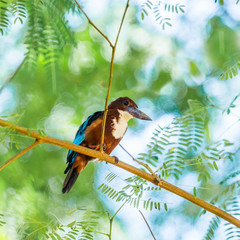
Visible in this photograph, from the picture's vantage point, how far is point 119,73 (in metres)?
4.95

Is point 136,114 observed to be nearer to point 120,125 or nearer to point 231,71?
point 120,125

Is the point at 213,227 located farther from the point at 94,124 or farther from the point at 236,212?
the point at 94,124

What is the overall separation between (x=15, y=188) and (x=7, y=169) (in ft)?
0.90

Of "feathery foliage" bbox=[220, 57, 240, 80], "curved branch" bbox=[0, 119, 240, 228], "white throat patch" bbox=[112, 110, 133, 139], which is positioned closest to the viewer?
"curved branch" bbox=[0, 119, 240, 228]

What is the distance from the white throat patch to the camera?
3471mm

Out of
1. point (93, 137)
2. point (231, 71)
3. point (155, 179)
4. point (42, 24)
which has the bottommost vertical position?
point (155, 179)

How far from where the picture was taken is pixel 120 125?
354 centimetres

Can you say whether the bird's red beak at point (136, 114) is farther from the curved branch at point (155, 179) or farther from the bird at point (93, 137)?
the curved branch at point (155, 179)

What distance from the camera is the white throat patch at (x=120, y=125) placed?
347cm

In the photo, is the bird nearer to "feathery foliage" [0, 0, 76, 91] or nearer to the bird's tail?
the bird's tail

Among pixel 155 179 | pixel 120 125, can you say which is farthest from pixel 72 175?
pixel 155 179

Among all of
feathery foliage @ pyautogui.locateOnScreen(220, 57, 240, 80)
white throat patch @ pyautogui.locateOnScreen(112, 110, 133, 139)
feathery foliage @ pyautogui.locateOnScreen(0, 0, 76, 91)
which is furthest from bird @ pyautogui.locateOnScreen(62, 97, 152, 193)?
feathery foliage @ pyautogui.locateOnScreen(220, 57, 240, 80)

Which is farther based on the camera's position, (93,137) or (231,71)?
(93,137)

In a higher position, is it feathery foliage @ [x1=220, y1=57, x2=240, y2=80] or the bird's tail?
feathery foliage @ [x1=220, y1=57, x2=240, y2=80]
